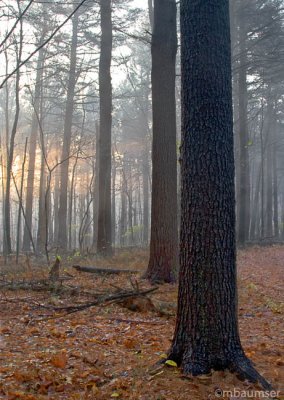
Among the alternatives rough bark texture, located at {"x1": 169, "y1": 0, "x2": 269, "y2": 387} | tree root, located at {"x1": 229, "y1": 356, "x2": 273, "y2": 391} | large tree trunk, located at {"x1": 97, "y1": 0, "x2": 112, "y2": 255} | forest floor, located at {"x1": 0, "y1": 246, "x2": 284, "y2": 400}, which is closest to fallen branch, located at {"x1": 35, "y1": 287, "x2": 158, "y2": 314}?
forest floor, located at {"x1": 0, "y1": 246, "x2": 284, "y2": 400}

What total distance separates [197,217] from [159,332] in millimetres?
2530

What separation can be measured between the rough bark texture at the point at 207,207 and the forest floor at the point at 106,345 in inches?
11.1

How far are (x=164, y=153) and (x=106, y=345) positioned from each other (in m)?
5.32

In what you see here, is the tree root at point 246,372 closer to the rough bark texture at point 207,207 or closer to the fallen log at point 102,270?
the rough bark texture at point 207,207

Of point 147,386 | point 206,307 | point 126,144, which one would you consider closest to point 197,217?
point 206,307

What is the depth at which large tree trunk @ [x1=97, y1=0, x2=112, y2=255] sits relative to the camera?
13562mm

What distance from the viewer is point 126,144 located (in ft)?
111

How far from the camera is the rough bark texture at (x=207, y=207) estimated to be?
13.5ft

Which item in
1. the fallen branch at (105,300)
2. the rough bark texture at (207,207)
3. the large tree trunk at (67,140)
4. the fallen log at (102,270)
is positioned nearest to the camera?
the rough bark texture at (207,207)

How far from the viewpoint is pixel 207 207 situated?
414 centimetres

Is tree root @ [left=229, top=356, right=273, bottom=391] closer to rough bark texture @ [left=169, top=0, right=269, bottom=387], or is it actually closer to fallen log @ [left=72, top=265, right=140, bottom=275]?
rough bark texture @ [left=169, top=0, right=269, bottom=387]

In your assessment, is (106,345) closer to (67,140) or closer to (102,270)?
(102,270)

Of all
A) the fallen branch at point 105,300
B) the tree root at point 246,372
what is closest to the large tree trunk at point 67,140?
the fallen branch at point 105,300

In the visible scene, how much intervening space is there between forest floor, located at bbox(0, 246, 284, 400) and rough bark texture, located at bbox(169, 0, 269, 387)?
0.28 m
